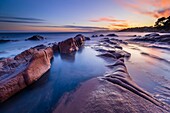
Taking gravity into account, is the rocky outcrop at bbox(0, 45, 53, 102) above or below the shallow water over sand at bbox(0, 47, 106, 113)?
above

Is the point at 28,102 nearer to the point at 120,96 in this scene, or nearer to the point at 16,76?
→ the point at 16,76

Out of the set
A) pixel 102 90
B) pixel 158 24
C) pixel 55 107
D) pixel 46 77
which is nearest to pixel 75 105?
pixel 55 107

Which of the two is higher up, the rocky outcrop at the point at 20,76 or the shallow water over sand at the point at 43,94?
the rocky outcrop at the point at 20,76

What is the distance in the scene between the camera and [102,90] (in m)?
3.45

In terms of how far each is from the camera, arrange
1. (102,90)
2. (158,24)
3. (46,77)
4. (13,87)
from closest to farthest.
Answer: (102,90), (13,87), (46,77), (158,24)

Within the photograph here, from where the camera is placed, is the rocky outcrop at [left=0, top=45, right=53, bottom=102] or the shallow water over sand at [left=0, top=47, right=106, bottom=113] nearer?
the shallow water over sand at [left=0, top=47, right=106, bottom=113]

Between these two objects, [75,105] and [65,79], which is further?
[65,79]

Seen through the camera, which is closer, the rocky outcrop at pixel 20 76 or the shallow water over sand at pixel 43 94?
the shallow water over sand at pixel 43 94

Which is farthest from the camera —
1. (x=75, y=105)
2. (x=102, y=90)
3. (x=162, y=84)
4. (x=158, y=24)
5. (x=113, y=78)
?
(x=158, y=24)

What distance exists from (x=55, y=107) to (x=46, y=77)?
2259mm

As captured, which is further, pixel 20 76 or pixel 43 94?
pixel 20 76

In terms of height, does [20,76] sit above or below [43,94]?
above

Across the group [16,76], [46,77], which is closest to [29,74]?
[16,76]

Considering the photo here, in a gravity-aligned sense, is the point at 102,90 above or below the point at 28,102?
above
